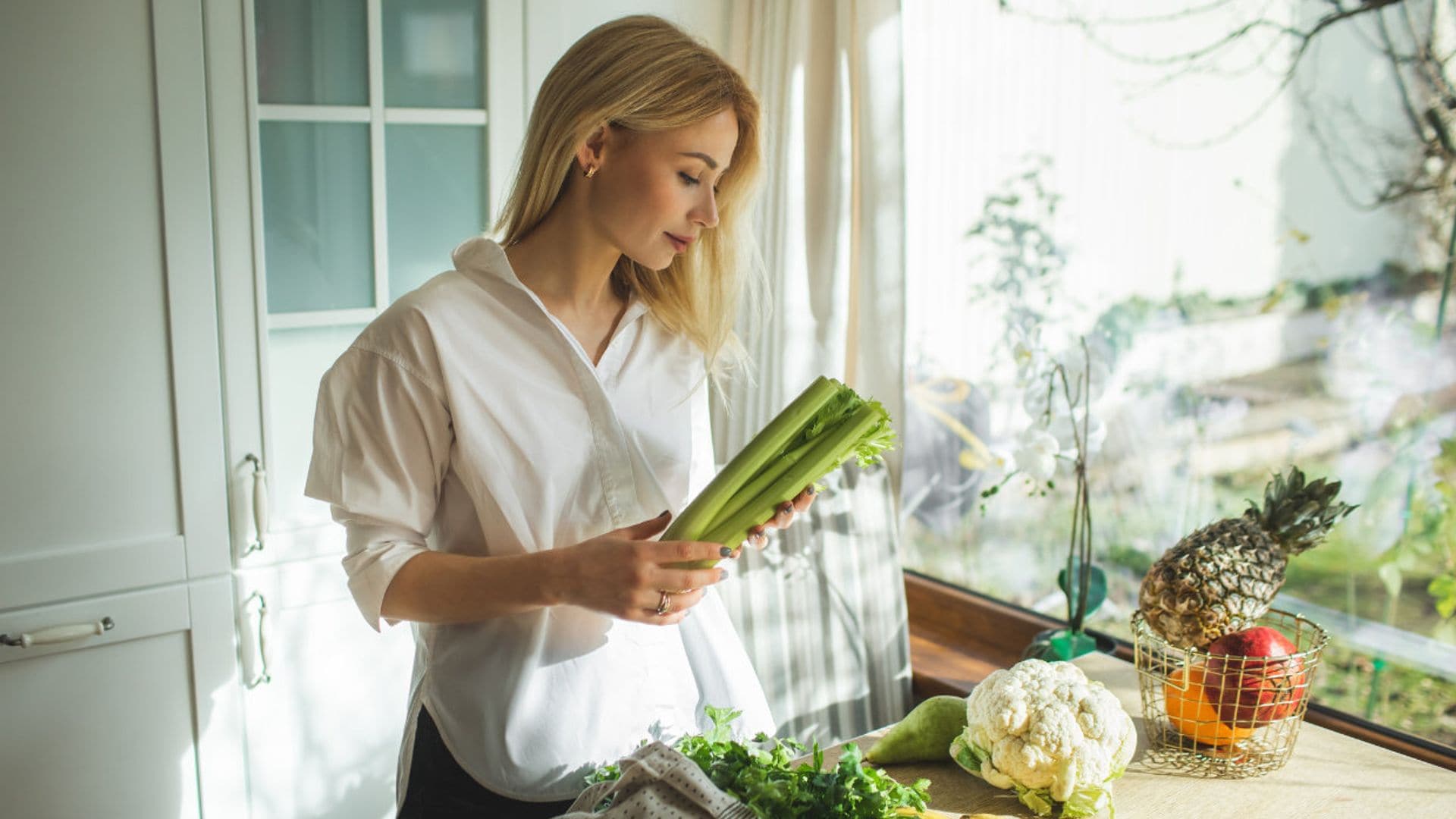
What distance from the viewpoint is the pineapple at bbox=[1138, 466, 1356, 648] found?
1.44 m

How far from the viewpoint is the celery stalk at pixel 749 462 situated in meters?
1.33

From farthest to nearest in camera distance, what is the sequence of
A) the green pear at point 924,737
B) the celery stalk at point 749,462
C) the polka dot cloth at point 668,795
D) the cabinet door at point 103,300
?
the cabinet door at point 103,300
the green pear at point 924,737
the celery stalk at point 749,462
the polka dot cloth at point 668,795

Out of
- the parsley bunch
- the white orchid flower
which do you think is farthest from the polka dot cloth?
the white orchid flower

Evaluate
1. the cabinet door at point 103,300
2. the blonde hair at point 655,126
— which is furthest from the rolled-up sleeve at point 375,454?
the cabinet door at point 103,300

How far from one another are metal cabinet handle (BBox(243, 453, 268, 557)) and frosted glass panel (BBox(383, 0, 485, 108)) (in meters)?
0.75

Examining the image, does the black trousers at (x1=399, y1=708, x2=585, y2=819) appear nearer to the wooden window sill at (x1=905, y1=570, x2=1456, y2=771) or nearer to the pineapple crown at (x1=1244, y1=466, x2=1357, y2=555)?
the pineapple crown at (x1=1244, y1=466, x2=1357, y2=555)

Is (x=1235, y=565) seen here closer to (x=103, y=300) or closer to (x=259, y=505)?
(x=259, y=505)

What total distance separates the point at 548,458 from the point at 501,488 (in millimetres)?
72

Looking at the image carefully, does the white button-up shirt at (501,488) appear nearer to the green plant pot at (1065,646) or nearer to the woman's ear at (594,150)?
the woman's ear at (594,150)

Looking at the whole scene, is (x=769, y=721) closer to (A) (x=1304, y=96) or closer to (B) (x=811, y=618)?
(B) (x=811, y=618)

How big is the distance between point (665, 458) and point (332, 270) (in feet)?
3.41

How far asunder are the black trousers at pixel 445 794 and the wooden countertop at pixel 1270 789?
401 mm

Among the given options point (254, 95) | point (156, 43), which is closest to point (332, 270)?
point (254, 95)

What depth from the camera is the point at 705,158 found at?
1.41 metres
